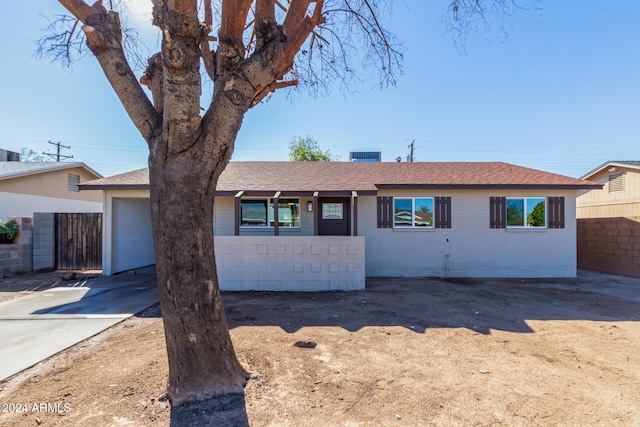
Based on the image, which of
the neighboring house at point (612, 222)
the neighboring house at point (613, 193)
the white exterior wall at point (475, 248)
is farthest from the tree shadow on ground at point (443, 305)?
the neighboring house at point (613, 193)

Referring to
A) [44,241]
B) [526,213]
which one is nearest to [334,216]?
[526,213]

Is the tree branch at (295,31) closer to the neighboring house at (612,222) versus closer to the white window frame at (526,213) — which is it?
the white window frame at (526,213)

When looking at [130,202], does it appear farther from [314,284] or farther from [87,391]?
[87,391]

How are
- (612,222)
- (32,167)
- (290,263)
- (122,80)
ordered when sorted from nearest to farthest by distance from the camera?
(122,80) → (290,263) → (612,222) → (32,167)

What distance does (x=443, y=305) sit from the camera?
6.08 meters

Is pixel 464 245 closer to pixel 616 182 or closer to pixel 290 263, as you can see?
pixel 290 263

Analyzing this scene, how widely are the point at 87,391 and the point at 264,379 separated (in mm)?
1708

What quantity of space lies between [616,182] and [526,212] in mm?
6079

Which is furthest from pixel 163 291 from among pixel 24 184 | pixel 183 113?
pixel 24 184

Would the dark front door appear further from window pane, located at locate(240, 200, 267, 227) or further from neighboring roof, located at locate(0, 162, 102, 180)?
neighboring roof, located at locate(0, 162, 102, 180)

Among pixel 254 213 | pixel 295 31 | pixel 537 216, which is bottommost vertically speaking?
pixel 537 216

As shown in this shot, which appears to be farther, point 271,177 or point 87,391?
point 271,177

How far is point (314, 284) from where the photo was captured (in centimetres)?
738

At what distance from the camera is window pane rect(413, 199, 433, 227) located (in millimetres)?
9281
